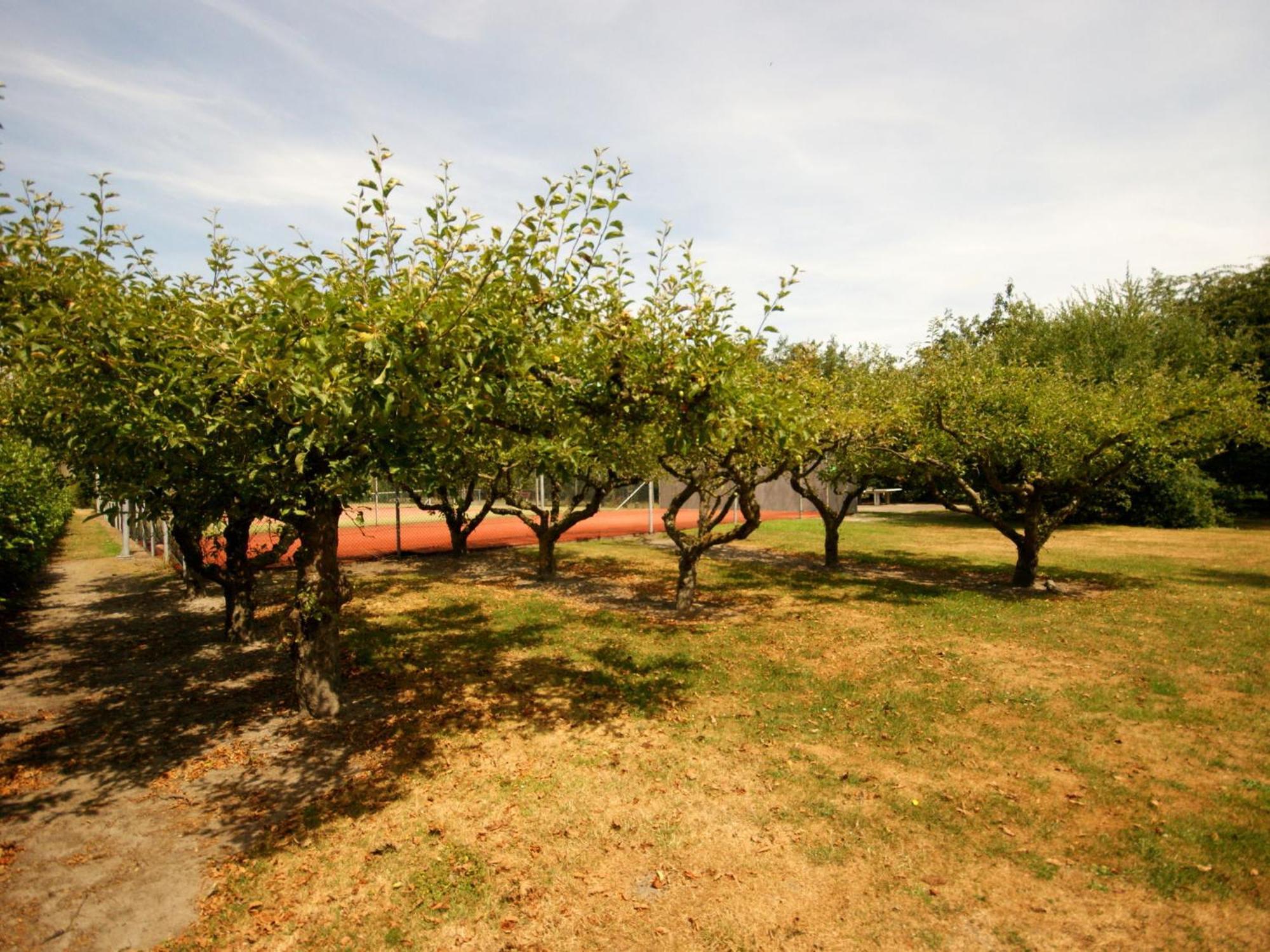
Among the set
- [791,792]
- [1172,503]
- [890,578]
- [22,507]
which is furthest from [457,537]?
[1172,503]

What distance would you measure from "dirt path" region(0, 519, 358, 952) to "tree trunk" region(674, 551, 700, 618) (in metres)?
7.15

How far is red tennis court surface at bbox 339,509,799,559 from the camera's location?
22.5m

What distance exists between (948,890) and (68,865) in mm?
6187

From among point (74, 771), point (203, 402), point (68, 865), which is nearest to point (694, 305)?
point (203, 402)

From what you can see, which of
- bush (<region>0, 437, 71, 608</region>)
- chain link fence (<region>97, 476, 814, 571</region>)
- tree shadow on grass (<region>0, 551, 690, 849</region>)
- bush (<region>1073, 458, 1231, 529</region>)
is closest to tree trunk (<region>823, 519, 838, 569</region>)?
chain link fence (<region>97, 476, 814, 571</region>)

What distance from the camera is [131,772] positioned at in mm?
6348

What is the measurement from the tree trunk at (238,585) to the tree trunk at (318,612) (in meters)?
3.32

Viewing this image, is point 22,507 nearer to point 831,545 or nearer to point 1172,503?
point 831,545

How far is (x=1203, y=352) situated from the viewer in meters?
28.6

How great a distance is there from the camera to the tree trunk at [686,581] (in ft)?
43.8

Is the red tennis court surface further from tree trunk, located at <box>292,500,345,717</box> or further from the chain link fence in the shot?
tree trunk, located at <box>292,500,345,717</box>

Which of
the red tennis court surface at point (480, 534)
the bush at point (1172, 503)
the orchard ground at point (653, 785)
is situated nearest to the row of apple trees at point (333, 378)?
the orchard ground at point (653, 785)

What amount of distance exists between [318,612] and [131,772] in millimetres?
2096

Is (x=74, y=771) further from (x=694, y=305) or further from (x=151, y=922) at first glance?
(x=694, y=305)
